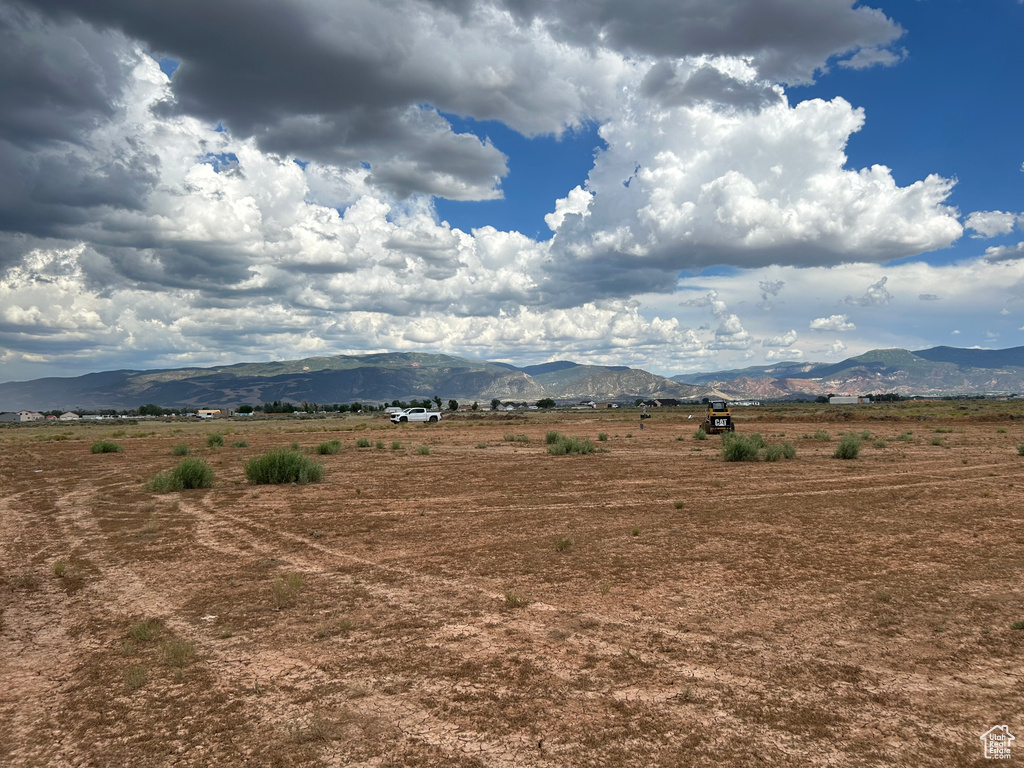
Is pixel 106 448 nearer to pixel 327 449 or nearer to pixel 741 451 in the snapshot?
pixel 327 449

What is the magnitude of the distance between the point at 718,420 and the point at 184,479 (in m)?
37.9

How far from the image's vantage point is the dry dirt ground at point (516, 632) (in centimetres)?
563

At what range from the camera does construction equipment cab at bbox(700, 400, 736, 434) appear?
1897 inches

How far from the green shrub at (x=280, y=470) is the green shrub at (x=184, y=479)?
156 cm

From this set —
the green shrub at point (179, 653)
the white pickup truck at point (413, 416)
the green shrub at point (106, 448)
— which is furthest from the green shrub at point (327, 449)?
the white pickup truck at point (413, 416)

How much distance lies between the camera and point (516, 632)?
27.1 feet

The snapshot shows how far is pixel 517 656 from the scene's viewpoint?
7438 millimetres

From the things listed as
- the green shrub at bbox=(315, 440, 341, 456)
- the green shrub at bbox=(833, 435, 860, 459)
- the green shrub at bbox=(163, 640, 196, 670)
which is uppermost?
the green shrub at bbox=(163, 640, 196, 670)

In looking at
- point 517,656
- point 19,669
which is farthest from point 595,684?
point 19,669

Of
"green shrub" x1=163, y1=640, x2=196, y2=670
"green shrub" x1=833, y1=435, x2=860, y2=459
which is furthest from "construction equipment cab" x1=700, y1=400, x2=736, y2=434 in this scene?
"green shrub" x1=163, y1=640, x2=196, y2=670

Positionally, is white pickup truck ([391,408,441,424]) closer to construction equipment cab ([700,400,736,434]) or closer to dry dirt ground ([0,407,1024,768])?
construction equipment cab ([700,400,736,434])

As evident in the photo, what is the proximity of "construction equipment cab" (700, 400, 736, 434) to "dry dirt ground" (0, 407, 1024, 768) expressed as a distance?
2993 centimetres

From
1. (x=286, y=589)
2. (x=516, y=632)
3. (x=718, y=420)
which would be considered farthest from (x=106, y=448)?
(x=718, y=420)

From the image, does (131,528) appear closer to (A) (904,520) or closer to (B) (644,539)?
(B) (644,539)
